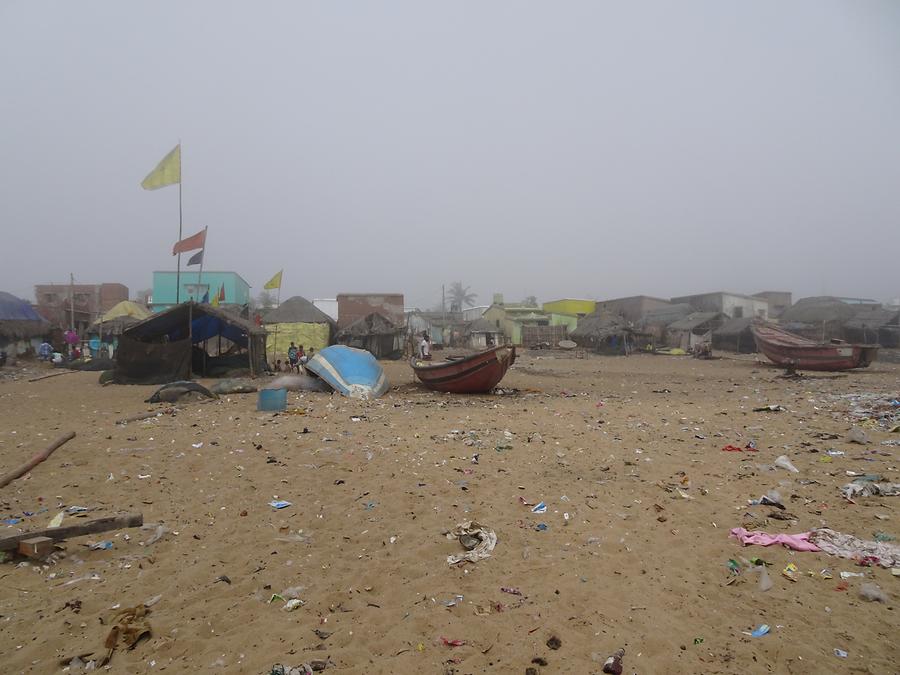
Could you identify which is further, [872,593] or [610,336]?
[610,336]

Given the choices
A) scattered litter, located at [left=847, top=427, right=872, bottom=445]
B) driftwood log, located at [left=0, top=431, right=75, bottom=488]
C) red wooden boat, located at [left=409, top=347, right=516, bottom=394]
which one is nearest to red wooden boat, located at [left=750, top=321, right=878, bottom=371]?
red wooden boat, located at [left=409, top=347, right=516, bottom=394]

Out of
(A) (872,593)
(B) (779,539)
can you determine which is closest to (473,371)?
(B) (779,539)

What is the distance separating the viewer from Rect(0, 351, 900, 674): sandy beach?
2666mm

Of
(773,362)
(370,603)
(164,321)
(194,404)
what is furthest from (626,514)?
(773,362)

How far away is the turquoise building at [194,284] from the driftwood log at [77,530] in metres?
33.4

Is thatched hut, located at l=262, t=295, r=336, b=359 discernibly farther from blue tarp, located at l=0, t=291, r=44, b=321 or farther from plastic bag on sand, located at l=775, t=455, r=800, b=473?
plastic bag on sand, located at l=775, t=455, r=800, b=473

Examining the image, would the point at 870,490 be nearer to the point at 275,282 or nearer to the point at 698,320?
the point at 275,282

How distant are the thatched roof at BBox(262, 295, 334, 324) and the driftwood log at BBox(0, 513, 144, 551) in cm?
2257

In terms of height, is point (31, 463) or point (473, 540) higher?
point (31, 463)

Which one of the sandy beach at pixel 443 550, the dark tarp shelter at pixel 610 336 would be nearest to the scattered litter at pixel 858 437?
the sandy beach at pixel 443 550

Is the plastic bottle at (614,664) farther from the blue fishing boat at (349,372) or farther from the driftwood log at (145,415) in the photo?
the blue fishing boat at (349,372)

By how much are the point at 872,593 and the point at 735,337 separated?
29.4 m

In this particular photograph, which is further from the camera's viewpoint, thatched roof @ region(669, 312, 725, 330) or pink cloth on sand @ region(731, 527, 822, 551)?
thatched roof @ region(669, 312, 725, 330)

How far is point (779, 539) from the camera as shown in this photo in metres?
3.71
